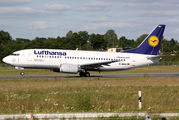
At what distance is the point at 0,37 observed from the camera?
5901 inches

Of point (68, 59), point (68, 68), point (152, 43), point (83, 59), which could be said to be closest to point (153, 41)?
point (152, 43)

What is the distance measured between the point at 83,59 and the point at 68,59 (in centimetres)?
202

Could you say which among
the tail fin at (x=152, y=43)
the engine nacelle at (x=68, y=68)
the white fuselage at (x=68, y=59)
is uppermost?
the tail fin at (x=152, y=43)

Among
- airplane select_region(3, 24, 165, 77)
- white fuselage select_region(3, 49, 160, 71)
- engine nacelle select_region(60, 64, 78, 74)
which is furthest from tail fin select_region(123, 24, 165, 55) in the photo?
engine nacelle select_region(60, 64, 78, 74)

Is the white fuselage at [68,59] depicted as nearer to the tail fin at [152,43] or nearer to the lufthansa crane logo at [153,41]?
the tail fin at [152,43]

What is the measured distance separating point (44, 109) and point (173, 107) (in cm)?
685

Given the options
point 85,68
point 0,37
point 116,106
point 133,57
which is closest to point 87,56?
point 85,68

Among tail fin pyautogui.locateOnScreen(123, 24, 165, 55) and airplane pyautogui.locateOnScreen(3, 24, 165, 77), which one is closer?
airplane pyautogui.locateOnScreen(3, 24, 165, 77)

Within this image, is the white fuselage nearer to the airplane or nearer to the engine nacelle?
the airplane

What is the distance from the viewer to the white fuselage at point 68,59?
30016mm

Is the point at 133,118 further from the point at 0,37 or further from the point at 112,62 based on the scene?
the point at 0,37

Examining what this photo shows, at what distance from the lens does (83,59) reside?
102 ft

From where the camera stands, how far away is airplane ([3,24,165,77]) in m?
30.0

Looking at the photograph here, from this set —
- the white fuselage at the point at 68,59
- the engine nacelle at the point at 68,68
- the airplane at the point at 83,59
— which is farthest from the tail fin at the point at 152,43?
the engine nacelle at the point at 68,68
